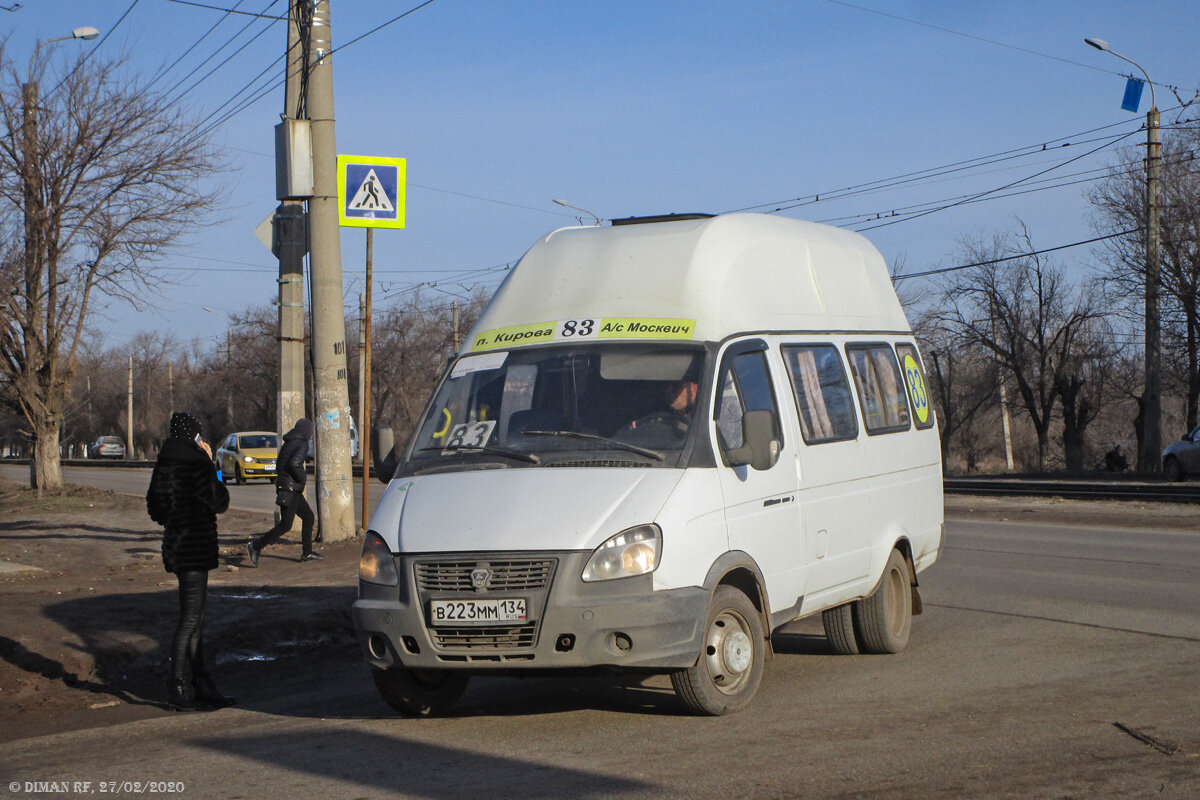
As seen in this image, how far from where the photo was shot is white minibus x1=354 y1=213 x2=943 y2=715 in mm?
5875

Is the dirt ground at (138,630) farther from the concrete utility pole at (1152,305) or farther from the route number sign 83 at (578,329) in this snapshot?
the concrete utility pole at (1152,305)

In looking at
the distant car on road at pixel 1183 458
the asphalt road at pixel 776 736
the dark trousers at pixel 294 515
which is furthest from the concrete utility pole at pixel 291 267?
the distant car on road at pixel 1183 458

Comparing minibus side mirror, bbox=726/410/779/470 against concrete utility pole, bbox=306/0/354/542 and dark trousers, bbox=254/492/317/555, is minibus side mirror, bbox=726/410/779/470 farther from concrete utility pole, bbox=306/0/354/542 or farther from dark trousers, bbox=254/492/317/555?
concrete utility pole, bbox=306/0/354/542

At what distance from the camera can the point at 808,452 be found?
732cm

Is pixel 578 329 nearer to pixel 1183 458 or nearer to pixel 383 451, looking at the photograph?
pixel 383 451

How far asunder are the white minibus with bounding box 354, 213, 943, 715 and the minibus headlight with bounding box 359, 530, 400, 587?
0.02m

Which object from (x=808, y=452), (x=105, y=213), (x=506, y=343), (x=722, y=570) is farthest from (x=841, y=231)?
(x=105, y=213)

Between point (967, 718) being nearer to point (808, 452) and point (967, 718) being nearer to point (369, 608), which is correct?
point (808, 452)

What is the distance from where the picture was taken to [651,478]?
6148mm

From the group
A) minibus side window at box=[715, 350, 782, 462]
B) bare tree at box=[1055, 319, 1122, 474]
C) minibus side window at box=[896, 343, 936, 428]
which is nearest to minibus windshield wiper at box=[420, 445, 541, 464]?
minibus side window at box=[715, 350, 782, 462]

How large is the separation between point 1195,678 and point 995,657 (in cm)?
122

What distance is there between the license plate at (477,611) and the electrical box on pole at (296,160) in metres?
10.9

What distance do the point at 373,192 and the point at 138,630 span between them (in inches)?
243

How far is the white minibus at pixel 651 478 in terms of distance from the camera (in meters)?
5.88
